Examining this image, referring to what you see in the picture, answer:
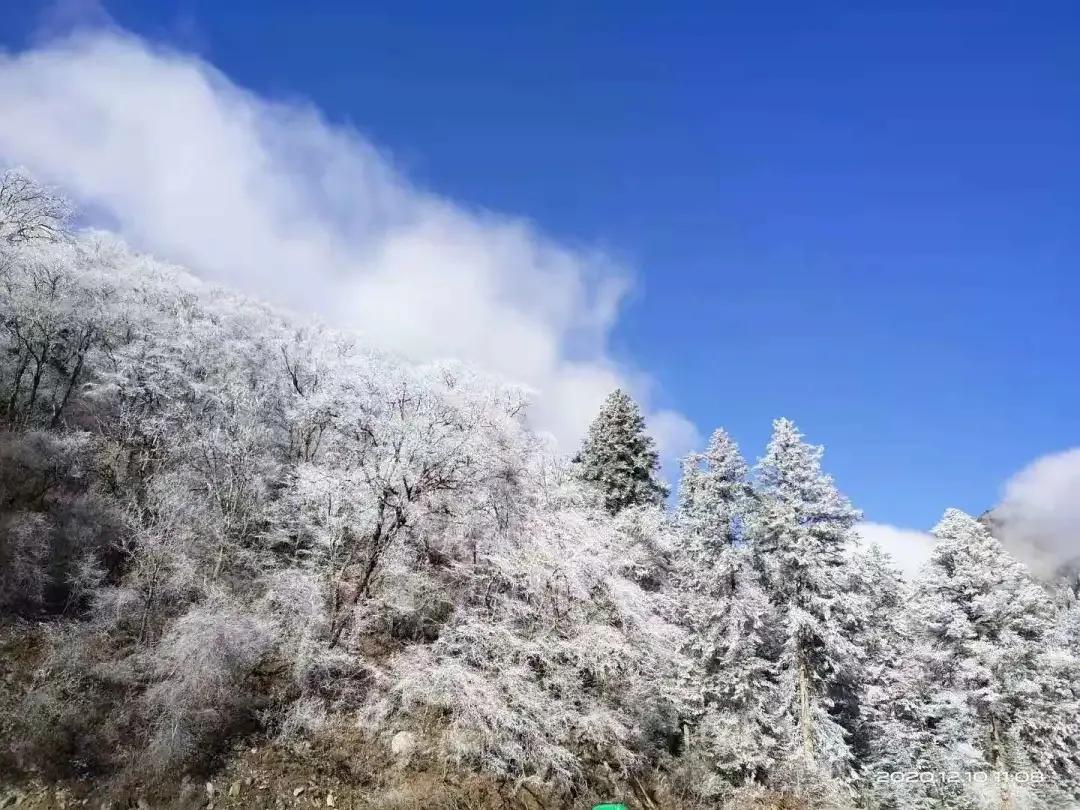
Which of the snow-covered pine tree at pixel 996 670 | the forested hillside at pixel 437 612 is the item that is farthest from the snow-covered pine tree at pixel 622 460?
the snow-covered pine tree at pixel 996 670

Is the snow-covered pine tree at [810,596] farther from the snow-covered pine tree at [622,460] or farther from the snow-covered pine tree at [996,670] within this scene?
the snow-covered pine tree at [622,460]

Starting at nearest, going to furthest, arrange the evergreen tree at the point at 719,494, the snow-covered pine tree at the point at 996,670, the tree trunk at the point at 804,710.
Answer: the tree trunk at the point at 804,710, the snow-covered pine tree at the point at 996,670, the evergreen tree at the point at 719,494

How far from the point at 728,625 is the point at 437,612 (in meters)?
12.5

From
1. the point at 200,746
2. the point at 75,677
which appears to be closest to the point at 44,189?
the point at 75,677

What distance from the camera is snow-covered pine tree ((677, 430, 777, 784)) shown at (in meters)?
26.3

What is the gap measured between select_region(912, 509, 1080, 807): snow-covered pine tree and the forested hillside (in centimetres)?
14

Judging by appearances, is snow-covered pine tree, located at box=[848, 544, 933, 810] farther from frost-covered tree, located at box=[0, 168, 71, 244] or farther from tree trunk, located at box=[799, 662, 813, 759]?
frost-covered tree, located at box=[0, 168, 71, 244]

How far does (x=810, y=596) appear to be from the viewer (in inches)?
1081

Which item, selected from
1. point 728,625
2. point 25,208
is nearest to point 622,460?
point 728,625

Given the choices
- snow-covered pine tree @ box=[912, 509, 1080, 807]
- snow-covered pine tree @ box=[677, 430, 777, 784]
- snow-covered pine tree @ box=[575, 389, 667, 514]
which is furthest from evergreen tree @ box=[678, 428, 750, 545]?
snow-covered pine tree @ box=[912, 509, 1080, 807]

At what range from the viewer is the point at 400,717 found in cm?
2258

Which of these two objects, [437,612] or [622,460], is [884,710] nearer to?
[622,460]

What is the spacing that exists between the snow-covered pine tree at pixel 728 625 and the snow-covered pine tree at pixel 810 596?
2.80ft

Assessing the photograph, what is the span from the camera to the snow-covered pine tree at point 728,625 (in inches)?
1036
